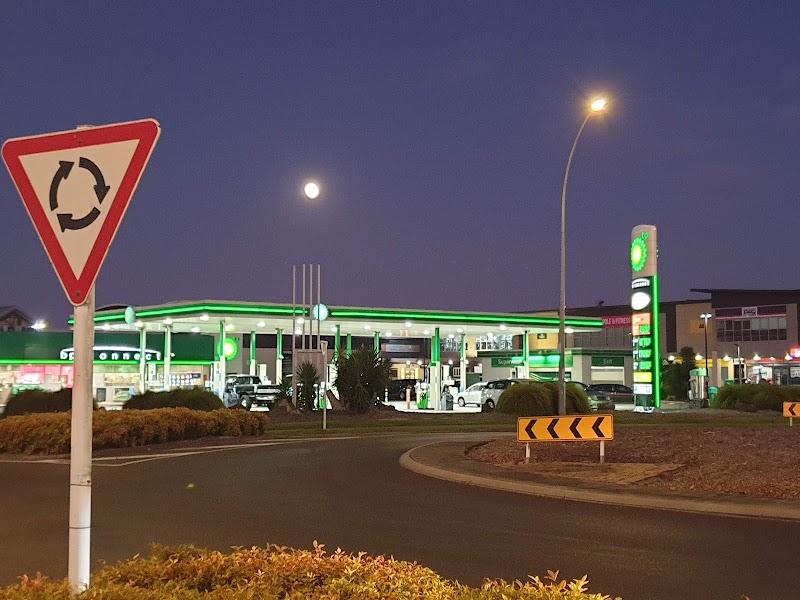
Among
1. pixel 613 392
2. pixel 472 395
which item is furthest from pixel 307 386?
pixel 613 392

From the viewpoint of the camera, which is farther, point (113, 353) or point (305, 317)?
point (113, 353)

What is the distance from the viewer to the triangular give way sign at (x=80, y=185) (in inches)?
181

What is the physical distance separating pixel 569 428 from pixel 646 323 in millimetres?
31355

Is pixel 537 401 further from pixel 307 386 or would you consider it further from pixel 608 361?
pixel 608 361

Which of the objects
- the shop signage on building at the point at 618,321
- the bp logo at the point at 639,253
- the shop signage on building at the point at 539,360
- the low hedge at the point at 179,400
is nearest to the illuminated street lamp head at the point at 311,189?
the low hedge at the point at 179,400

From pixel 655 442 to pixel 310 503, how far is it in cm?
989

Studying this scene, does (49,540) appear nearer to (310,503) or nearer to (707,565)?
(310,503)

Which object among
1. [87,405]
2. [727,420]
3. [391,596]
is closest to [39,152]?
A: [87,405]

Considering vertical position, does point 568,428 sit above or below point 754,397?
above

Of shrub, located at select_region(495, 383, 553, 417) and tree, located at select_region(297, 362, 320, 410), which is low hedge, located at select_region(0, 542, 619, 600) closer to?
shrub, located at select_region(495, 383, 553, 417)

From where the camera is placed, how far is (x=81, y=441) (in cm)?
468

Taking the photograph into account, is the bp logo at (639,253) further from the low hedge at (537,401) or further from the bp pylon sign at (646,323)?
the low hedge at (537,401)

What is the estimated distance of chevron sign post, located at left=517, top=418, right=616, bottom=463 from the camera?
1717 centimetres

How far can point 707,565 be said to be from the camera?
932 centimetres
